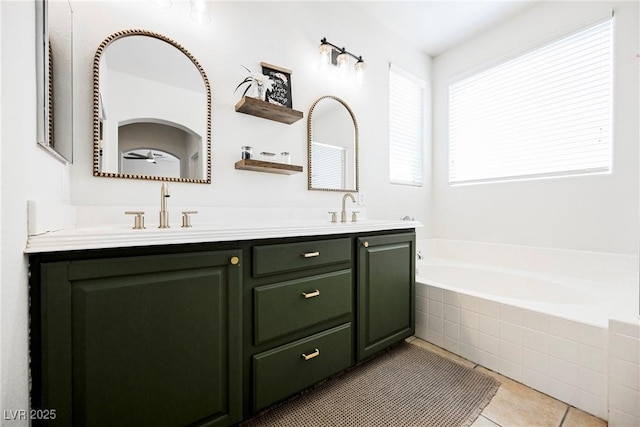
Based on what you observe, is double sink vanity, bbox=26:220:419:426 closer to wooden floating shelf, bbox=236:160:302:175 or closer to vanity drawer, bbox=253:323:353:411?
vanity drawer, bbox=253:323:353:411

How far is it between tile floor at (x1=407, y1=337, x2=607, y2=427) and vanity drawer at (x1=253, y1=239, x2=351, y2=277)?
3.27ft

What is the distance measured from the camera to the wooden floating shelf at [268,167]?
1652 millimetres

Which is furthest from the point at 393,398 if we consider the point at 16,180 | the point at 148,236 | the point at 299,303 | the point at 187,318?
the point at 16,180

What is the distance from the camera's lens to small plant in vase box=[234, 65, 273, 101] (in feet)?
5.65

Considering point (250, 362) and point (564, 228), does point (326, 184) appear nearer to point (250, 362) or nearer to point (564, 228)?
point (250, 362)

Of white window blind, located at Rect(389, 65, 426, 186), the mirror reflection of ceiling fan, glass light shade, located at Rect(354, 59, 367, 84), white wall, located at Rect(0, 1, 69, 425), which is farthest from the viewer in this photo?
white window blind, located at Rect(389, 65, 426, 186)

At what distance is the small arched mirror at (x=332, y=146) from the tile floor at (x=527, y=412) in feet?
5.35

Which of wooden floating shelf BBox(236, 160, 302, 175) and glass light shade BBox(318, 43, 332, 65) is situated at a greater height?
glass light shade BBox(318, 43, 332, 65)

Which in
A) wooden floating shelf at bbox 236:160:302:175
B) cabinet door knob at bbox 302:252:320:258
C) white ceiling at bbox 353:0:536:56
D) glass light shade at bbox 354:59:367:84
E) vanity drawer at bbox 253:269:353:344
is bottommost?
vanity drawer at bbox 253:269:353:344

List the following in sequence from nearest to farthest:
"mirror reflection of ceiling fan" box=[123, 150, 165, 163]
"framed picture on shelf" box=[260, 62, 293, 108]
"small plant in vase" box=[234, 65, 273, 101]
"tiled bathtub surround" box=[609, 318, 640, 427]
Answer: "tiled bathtub surround" box=[609, 318, 640, 427], "mirror reflection of ceiling fan" box=[123, 150, 165, 163], "small plant in vase" box=[234, 65, 273, 101], "framed picture on shelf" box=[260, 62, 293, 108]

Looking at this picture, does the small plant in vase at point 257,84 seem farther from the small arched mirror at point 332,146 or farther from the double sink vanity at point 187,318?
the double sink vanity at point 187,318

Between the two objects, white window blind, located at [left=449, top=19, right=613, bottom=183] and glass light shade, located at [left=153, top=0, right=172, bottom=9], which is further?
white window blind, located at [left=449, top=19, right=613, bottom=183]

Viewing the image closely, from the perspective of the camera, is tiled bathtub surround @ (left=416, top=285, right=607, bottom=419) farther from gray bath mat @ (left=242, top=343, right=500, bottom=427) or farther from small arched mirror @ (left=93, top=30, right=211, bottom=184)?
small arched mirror @ (left=93, top=30, right=211, bottom=184)

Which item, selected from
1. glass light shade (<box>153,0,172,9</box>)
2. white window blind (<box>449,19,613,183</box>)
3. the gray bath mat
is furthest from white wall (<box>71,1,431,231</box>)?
the gray bath mat
